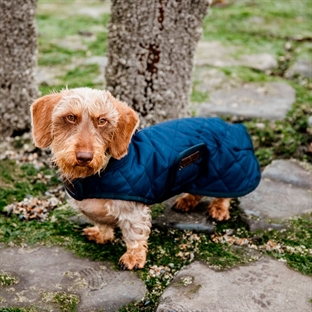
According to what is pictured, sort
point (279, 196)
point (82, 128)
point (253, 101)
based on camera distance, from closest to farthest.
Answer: point (82, 128)
point (279, 196)
point (253, 101)

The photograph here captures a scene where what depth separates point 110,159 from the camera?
351 cm

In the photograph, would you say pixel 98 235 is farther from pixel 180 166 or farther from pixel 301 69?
pixel 301 69

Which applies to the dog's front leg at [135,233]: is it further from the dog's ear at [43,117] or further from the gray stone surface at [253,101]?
the gray stone surface at [253,101]

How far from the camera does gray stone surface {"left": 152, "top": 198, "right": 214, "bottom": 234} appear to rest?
4.21 meters

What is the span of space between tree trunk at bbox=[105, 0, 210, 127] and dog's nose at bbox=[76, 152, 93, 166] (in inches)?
78.8

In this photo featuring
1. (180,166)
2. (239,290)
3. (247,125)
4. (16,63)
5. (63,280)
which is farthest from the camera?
(247,125)

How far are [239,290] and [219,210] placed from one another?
1091 millimetres

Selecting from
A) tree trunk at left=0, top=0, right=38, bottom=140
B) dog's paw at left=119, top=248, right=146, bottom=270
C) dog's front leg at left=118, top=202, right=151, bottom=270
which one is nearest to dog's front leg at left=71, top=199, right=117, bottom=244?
dog's front leg at left=118, top=202, right=151, bottom=270

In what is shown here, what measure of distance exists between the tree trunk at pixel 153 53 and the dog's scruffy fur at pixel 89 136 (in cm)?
153

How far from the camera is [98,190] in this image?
352 cm

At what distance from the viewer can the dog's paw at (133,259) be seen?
12.1 feet

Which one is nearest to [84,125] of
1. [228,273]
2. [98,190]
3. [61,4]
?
[98,190]

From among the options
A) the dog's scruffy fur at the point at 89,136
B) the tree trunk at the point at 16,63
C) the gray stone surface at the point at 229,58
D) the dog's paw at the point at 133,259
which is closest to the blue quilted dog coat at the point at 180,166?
the dog's scruffy fur at the point at 89,136

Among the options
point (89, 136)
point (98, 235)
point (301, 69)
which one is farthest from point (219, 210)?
point (301, 69)
